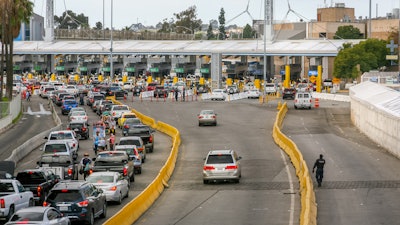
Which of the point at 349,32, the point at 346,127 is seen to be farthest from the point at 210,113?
the point at 349,32

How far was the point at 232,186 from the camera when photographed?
4066 cm

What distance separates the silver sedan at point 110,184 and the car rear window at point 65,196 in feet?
15.7

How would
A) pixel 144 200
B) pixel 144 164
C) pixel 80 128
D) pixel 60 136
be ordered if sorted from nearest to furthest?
1. pixel 144 200
2. pixel 144 164
3. pixel 60 136
4. pixel 80 128

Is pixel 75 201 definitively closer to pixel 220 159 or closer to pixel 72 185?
pixel 72 185

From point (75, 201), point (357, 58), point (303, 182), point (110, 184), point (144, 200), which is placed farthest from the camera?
point (357, 58)

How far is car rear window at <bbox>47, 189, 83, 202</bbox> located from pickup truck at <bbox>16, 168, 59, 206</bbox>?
3.86m

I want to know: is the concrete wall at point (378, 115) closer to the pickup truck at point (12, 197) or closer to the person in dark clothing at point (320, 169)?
the person in dark clothing at point (320, 169)

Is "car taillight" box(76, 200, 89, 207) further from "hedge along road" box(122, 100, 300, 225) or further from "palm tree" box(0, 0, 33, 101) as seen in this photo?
"palm tree" box(0, 0, 33, 101)

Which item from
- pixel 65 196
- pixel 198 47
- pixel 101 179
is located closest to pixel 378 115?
pixel 101 179

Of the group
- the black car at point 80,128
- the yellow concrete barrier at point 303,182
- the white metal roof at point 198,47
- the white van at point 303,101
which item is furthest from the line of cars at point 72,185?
the white metal roof at point 198,47

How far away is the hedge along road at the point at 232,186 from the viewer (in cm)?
3198

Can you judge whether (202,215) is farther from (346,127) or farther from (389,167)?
(346,127)

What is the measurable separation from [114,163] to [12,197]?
10198mm

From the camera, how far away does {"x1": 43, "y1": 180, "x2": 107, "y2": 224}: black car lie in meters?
28.4
